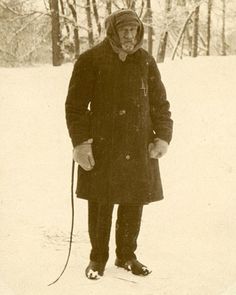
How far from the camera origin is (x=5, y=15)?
20188mm

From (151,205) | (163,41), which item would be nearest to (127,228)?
(151,205)

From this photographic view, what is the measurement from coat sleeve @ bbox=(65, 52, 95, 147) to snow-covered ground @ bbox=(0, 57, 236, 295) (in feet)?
3.50

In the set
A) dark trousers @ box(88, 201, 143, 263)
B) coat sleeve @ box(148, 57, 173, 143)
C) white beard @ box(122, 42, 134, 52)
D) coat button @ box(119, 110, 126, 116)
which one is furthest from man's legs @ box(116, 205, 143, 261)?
white beard @ box(122, 42, 134, 52)

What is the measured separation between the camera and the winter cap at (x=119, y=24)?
404 cm

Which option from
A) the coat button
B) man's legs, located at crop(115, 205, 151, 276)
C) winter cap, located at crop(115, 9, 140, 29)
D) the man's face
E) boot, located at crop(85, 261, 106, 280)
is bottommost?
boot, located at crop(85, 261, 106, 280)

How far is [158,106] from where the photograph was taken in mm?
4406

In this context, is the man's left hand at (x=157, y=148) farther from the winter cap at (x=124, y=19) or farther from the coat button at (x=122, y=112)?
Answer: the winter cap at (x=124, y=19)

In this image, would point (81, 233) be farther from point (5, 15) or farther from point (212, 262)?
point (5, 15)

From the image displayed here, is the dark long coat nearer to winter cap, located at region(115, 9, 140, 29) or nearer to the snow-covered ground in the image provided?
winter cap, located at region(115, 9, 140, 29)

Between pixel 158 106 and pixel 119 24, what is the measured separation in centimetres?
67

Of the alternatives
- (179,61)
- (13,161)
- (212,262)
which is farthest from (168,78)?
(212,262)

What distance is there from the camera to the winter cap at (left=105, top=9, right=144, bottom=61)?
159 inches

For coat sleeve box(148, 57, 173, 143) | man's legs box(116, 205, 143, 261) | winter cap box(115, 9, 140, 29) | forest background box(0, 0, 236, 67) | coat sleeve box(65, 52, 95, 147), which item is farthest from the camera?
forest background box(0, 0, 236, 67)

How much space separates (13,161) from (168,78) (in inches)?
173
